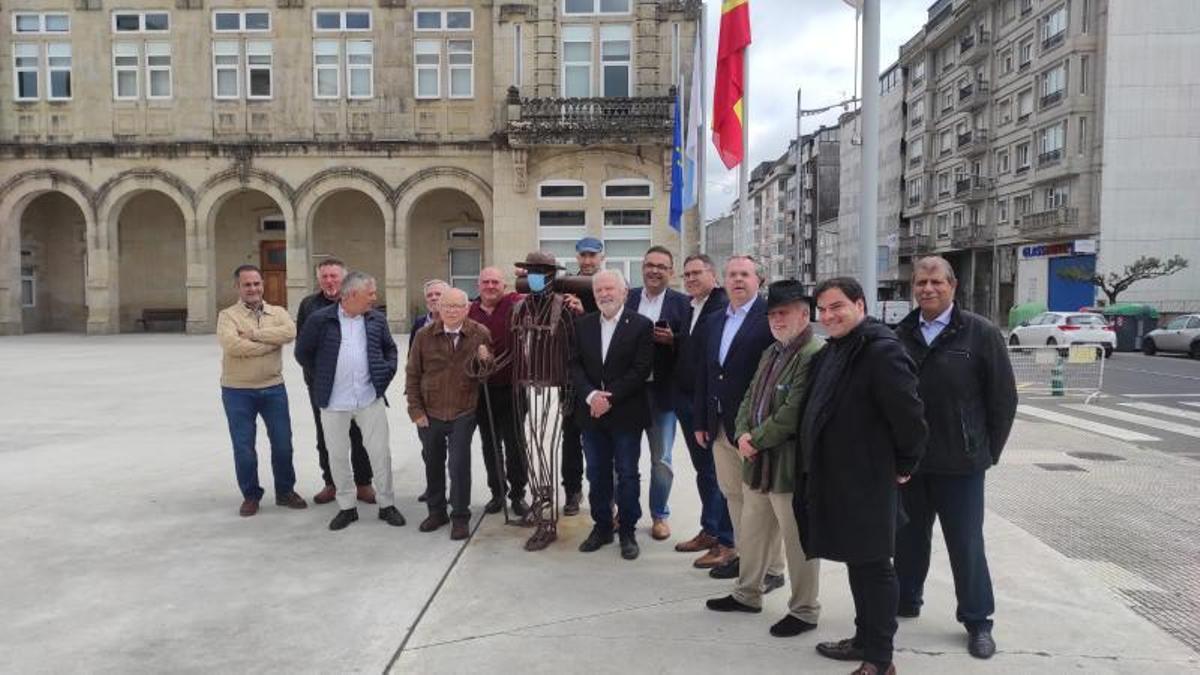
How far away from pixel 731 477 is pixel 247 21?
28587 millimetres

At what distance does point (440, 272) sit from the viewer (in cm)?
3030

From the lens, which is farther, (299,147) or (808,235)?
(808,235)

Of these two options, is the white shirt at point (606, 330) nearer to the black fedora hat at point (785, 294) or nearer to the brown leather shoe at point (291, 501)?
the black fedora hat at point (785, 294)

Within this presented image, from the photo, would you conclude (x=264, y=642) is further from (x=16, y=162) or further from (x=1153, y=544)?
(x=16, y=162)

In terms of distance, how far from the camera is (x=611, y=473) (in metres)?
5.55

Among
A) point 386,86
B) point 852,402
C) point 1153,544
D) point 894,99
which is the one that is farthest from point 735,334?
point 894,99

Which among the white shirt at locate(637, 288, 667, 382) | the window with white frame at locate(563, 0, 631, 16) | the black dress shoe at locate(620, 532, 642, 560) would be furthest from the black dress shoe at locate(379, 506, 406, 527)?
the window with white frame at locate(563, 0, 631, 16)

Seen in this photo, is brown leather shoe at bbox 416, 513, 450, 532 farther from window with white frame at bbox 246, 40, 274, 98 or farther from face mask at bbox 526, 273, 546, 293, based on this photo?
window with white frame at bbox 246, 40, 274, 98

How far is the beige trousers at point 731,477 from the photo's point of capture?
4797mm

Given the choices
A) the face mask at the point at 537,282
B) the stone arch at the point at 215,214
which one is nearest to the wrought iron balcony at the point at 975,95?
the stone arch at the point at 215,214

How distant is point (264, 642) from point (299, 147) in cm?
2602

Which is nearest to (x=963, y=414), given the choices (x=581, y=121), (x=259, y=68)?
(x=581, y=121)

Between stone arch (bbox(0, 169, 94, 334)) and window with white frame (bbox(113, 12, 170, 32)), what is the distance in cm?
548

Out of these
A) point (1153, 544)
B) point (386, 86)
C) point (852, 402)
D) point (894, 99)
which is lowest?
point (1153, 544)
